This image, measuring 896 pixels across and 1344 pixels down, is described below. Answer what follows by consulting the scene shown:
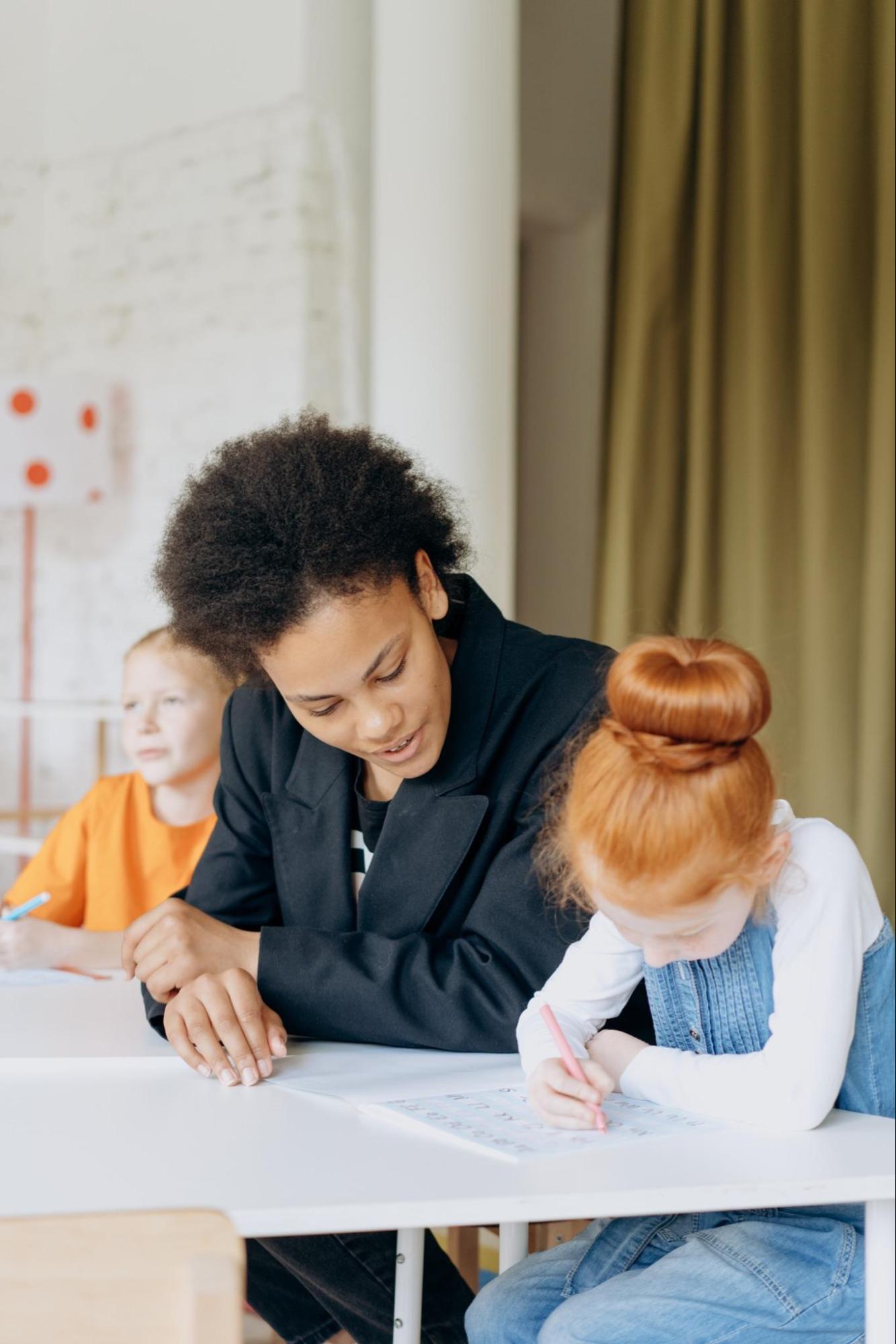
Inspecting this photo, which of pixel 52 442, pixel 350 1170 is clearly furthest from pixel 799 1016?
pixel 52 442

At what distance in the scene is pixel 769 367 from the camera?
3.10m

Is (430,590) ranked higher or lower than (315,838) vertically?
higher

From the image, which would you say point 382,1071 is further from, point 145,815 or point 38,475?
point 38,475

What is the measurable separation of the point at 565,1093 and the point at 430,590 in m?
0.56

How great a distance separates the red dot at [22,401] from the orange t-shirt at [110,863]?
1.73 m

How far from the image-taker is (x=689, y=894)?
105cm

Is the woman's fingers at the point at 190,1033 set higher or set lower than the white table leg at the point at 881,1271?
higher

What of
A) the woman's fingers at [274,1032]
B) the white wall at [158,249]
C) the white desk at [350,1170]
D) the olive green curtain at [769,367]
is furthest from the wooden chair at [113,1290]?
the white wall at [158,249]

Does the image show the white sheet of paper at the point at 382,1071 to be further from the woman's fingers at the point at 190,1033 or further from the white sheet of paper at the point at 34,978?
the white sheet of paper at the point at 34,978

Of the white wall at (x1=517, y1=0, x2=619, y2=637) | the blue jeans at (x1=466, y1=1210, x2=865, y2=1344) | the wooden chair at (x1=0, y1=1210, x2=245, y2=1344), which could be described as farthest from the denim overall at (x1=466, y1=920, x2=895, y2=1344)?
the white wall at (x1=517, y1=0, x2=619, y2=637)

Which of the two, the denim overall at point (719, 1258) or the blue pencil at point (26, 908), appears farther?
the blue pencil at point (26, 908)

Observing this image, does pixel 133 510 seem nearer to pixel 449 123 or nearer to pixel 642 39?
pixel 449 123

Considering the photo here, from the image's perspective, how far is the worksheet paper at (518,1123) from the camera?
0.99 m

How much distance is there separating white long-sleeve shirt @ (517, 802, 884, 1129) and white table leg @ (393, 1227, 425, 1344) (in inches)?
13.9
